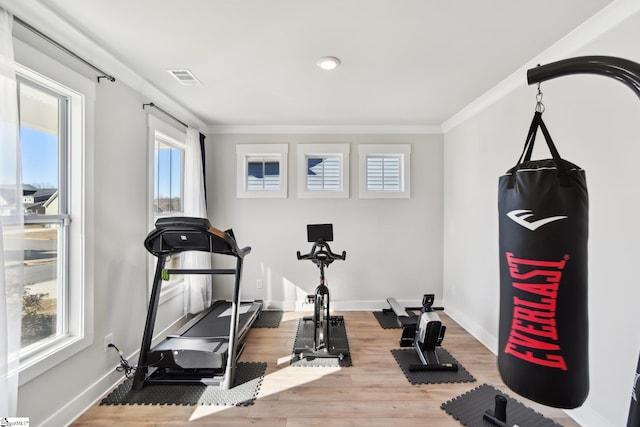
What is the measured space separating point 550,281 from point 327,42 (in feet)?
6.65

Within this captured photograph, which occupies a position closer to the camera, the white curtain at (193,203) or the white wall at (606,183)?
the white wall at (606,183)

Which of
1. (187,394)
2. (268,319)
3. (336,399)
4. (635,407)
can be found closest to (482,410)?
(336,399)

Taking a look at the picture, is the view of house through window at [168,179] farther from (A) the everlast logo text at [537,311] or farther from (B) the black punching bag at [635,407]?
(B) the black punching bag at [635,407]

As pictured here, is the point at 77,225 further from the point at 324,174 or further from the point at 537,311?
the point at 324,174

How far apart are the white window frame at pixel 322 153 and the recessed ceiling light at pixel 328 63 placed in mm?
1832

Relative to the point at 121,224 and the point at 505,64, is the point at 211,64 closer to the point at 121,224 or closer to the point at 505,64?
the point at 121,224

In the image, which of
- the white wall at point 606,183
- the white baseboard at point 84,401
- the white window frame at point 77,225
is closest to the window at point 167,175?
the white window frame at point 77,225

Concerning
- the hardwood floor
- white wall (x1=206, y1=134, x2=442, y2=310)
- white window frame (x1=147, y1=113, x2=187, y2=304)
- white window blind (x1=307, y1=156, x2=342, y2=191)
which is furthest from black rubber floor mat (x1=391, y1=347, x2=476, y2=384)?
white window frame (x1=147, y1=113, x2=187, y2=304)

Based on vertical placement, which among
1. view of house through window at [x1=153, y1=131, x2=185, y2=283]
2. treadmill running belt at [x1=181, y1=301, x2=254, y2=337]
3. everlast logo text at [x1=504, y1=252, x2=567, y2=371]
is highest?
view of house through window at [x1=153, y1=131, x2=185, y2=283]

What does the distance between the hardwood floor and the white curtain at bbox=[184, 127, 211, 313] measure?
1.08 m

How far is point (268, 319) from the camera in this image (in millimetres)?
4016

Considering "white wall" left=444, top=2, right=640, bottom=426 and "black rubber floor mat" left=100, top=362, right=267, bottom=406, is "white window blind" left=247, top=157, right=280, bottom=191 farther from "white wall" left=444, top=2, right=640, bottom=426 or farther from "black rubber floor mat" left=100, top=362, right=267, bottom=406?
"white wall" left=444, top=2, right=640, bottom=426

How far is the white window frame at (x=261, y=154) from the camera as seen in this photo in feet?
14.5

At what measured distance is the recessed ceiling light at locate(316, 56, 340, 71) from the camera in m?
2.41
